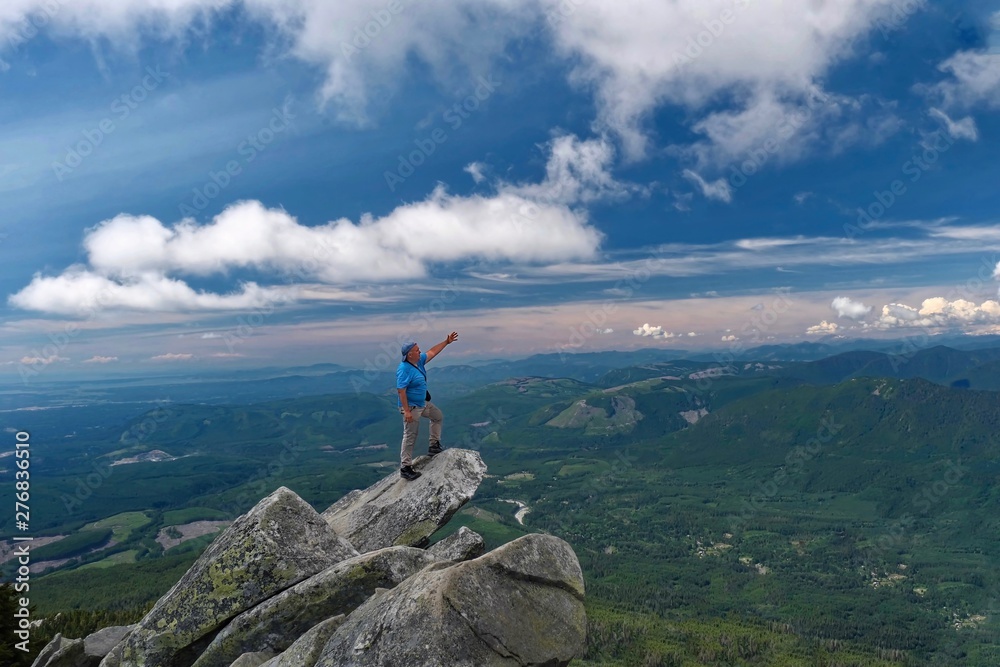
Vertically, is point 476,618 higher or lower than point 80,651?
higher

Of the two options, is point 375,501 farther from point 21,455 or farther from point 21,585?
point 21,455

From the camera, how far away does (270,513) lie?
24062mm

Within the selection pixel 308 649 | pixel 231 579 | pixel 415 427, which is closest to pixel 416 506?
pixel 415 427

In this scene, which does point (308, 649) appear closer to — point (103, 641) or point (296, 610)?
point (296, 610)

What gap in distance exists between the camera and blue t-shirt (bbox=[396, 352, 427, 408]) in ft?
96.3

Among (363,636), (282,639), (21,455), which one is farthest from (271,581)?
(21,455)

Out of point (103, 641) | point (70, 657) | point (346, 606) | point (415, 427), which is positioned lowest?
point (103, 641)

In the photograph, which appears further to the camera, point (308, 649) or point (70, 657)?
point (70, 657)

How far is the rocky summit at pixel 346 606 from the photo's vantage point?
16.2 meters

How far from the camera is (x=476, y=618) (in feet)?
54.8

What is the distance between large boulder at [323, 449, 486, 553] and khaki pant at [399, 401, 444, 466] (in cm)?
144

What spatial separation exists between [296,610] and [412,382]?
12.3 meters

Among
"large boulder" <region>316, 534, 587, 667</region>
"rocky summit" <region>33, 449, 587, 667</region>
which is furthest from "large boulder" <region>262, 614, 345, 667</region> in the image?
"large boulder" <region>316, 534, 587, 667</region>

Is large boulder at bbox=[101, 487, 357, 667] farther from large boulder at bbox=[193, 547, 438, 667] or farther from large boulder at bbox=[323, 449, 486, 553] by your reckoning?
large boulder at bbox=[323, 449, 486, 553]
